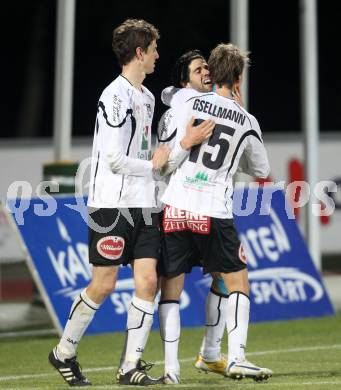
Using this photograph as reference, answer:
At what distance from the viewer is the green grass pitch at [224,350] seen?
9.09m

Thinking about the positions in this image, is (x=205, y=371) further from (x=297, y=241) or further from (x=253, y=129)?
(x=297, y=241)

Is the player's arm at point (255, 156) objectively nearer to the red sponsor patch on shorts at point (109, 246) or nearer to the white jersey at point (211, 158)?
the white jersey at point (211, 158)

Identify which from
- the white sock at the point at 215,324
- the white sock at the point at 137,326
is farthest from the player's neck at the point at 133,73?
the white sock at the point at 215,324

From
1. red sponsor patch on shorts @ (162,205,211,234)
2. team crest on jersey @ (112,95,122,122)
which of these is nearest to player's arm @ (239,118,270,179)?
red sponsor patch on shorts @ (162,205,211,234)

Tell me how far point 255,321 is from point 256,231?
0.91 m

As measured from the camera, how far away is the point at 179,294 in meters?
9.10

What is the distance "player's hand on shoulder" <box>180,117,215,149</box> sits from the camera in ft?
28.6

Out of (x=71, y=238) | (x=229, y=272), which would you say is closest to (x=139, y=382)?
(x=229, y=272)

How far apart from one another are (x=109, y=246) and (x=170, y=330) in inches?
28.4

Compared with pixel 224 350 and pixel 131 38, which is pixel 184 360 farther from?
pixel 131 38

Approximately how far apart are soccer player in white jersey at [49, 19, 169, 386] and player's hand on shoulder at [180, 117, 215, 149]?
156mm

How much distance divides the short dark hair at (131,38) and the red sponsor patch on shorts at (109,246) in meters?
1.13

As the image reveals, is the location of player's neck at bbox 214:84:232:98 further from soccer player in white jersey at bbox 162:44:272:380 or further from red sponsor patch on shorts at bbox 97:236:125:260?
red sponsor patch on shorts at bbox 97:236:125:260

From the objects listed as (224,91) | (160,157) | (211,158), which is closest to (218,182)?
(211,158)
